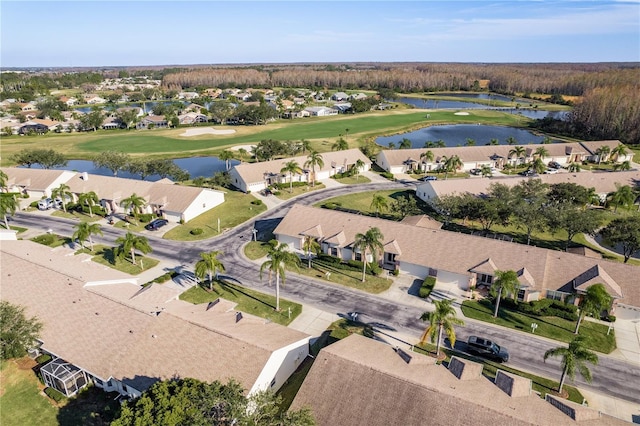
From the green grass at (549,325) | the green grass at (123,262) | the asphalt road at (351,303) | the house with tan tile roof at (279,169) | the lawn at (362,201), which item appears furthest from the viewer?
the house with tan tile roof at (279,169)

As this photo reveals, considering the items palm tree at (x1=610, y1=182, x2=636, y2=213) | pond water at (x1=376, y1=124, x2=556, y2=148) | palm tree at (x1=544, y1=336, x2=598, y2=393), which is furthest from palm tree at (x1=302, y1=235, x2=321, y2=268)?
pond water at (x1=376, y1=124, x2=556, y2=148)

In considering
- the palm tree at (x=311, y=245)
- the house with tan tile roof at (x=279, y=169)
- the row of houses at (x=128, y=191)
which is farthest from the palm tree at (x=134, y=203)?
the palm tree at (x=311, y=245)

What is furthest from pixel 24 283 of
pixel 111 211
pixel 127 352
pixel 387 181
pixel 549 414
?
pixel 387 181

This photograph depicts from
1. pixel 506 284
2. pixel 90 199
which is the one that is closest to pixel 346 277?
pixel 506 284

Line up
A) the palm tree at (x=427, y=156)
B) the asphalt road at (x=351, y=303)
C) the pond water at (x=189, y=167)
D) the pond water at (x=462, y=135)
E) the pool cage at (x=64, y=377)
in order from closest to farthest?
the pool cage at (x=64, y=377), the asphalt road at (x=351, y=303), the palm tree at (x=427, y=156), the pond water at (x=189, y=167), the pond water at (x=462, y=135)

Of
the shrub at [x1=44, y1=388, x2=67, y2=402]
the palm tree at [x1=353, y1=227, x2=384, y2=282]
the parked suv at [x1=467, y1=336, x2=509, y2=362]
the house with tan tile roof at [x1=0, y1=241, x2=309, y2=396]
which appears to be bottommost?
the shrub at [x1=44, y1=388, x2=67, y2=402]

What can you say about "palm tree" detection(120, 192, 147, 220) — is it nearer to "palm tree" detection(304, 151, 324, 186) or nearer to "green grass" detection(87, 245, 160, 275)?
"green grass" detection(87, 245, 160, 275)

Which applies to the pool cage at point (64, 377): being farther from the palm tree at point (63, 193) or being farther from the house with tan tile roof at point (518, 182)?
the house with tan tile roof at point (518, 182)

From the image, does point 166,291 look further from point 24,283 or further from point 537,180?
point 537,180
